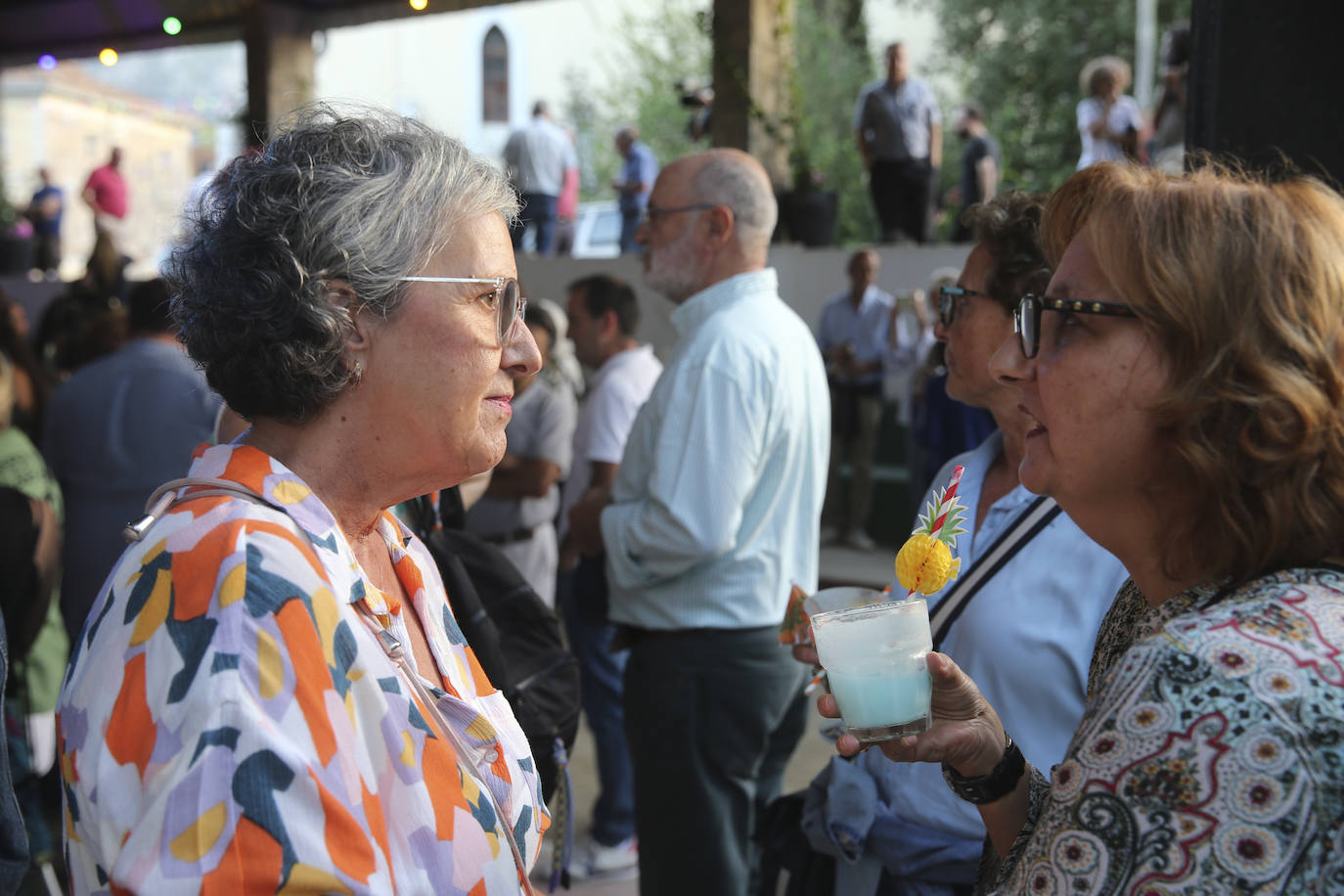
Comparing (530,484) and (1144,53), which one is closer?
(530,484)

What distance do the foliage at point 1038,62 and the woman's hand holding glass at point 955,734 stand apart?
20.9 m

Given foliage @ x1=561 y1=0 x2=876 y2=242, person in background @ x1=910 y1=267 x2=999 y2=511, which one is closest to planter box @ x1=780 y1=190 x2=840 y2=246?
person in background @ x1=910 y1=267 x2=999 y2=511

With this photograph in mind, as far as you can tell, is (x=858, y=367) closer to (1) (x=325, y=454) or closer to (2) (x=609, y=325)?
(2) (x=609, y=325)

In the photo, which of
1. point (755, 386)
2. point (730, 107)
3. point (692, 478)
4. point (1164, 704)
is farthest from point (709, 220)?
point (730, 107)

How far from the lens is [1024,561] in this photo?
1962 millimetres

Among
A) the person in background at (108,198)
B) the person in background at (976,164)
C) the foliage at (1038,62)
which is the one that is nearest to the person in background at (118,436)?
the person in background at (976,164)

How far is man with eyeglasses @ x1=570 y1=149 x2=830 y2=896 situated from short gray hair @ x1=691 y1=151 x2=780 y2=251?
0.57ft

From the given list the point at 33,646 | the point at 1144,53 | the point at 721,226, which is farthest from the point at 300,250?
the point at 1144,53

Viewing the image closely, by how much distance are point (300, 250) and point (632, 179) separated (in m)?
12.1

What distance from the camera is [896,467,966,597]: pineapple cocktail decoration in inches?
57.4

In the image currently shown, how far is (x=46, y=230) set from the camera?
15719 mm

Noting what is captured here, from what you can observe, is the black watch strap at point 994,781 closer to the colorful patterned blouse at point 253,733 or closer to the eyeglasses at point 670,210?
the colorful patterned blouse at point 253,733

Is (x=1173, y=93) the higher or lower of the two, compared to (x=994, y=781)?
higher

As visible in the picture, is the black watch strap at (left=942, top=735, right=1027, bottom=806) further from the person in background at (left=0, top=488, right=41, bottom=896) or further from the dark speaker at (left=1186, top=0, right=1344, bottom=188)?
the person in background at (left=0, top=488, right=41, bottom=896)
